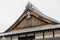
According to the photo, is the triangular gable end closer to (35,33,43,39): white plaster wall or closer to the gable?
the gable

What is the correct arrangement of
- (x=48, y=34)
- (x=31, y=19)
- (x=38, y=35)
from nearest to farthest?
(x=48, y=34) → (x=38, y=35) → (x=31, y=19)

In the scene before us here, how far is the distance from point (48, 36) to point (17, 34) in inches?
149

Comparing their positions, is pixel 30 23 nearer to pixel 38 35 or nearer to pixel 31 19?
pixel 31 19

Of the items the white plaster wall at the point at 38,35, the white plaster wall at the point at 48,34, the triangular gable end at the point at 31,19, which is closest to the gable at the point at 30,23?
the triangular gable end at the point at 31,19

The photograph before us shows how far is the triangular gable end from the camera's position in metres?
19.4

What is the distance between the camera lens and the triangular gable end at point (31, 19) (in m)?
19.4

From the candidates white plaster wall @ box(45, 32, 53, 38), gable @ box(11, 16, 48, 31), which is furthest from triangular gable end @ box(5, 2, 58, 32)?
white plaster wall @ box(45, 32, 53, 38)

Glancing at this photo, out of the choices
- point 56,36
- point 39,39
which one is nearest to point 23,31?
point 39,39

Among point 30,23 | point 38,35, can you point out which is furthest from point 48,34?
point 30,23

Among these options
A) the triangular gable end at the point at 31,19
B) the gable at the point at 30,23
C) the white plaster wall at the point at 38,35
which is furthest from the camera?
the gable at the point at 30,23

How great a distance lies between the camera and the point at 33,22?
2058 cm

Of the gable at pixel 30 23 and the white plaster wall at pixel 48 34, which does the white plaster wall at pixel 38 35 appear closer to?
the white plaster wall at pixel 48 34

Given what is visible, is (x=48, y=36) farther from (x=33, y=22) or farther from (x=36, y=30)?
(x=33, y=22)

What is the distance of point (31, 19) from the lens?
2080 centimetres
